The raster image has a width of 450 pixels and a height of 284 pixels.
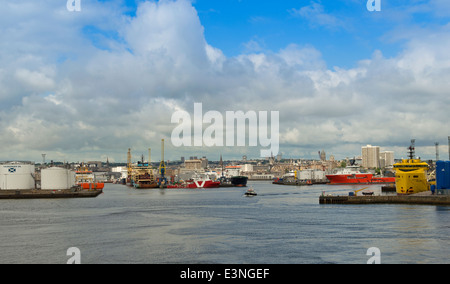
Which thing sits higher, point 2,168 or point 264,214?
point 2,168

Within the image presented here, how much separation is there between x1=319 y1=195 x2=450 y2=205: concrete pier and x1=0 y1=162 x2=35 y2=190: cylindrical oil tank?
63250mm

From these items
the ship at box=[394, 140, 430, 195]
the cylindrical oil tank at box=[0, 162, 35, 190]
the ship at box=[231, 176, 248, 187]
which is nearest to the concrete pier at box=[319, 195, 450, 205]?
the ship at box=[394, 140, 430, 195]

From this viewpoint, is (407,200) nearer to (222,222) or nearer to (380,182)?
(222,222)

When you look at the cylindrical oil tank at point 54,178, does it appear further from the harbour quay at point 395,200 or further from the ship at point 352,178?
the ship at point 352,178

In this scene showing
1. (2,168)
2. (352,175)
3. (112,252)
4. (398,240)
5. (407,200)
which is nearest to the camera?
(112,252)

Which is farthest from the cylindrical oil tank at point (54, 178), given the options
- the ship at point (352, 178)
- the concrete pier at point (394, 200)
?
the ship at point (352, 178)

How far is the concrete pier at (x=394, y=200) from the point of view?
194 ft

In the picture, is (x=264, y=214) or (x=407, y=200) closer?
(x=264, y=214)

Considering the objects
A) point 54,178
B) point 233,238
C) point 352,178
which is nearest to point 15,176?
point 54,178

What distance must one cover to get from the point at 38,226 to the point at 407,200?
4670 cm

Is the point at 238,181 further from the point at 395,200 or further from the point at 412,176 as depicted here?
the point at 395,200

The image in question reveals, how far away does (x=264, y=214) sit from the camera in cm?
5375

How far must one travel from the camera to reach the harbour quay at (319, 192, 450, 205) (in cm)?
5928
